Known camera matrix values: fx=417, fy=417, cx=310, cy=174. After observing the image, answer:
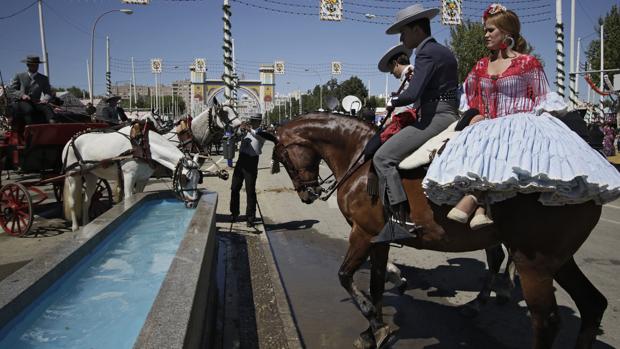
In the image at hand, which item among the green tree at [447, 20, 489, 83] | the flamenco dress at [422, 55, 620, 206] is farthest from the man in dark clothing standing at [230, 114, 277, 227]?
the green tree at [447, 20, 489, 83]

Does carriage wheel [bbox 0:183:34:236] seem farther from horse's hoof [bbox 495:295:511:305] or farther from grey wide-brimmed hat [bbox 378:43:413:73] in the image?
horse's hoof [bbox 495:295:511:305]

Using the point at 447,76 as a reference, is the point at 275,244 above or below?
below

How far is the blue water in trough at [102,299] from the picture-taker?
123 inches

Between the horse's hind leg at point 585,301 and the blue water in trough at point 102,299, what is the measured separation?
11.7 ft

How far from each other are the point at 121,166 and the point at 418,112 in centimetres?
580

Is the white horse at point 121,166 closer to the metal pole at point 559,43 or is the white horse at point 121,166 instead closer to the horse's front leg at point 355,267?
the horse's front leg at point 355,267

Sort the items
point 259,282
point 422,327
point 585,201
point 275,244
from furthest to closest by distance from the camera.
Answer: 1. point 275,244
2. point 259,282
3. point 422,327
4. point 585,201

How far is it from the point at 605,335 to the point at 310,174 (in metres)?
3.32

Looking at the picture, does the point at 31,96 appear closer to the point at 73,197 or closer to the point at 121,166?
the point at 73,197

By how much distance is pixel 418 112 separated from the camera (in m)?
3.76

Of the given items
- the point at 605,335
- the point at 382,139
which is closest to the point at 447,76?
the point at 382,139

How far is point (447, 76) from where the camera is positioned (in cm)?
363

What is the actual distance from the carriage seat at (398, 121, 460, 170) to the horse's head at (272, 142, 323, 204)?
125cm

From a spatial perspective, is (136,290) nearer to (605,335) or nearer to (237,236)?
(237,236)
